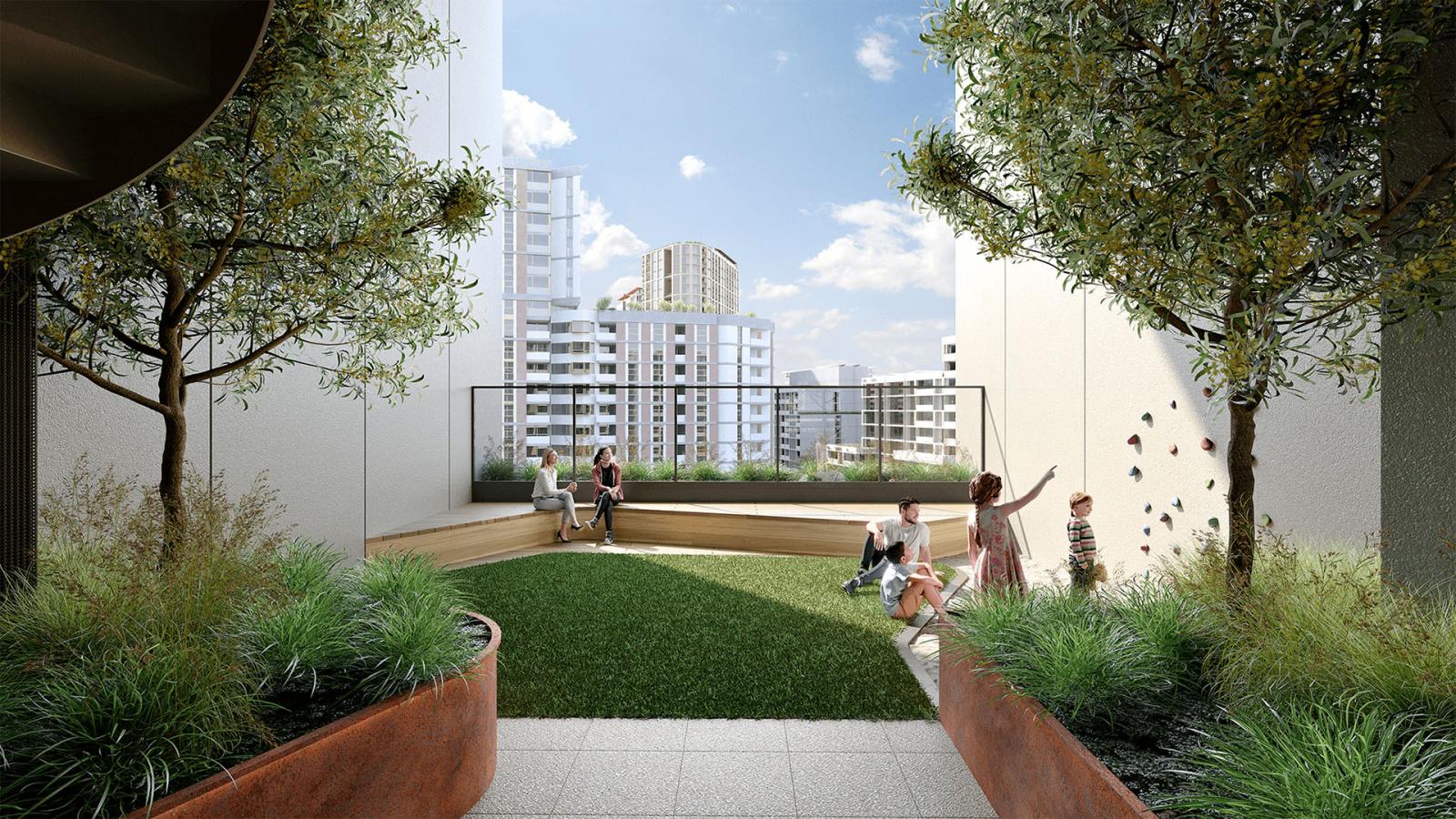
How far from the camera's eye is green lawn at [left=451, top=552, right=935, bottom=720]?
3.49 meters

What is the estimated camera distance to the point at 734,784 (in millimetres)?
2742

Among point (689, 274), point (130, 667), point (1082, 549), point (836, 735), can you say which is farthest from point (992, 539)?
point (689, 274)

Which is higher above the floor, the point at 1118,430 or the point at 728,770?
the point at 1118,430

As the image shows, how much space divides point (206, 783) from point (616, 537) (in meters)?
6.86

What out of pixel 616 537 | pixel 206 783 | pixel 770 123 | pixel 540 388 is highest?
pixel 770 123

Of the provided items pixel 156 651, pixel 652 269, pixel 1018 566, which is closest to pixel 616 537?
pixel 1018 566

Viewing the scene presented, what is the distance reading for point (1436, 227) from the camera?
1946 mm

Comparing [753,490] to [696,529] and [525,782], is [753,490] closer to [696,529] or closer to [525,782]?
[696,529]

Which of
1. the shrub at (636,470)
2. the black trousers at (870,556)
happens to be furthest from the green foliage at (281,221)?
the shrub at (636,470)

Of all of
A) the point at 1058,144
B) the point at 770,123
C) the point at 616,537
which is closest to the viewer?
the point at 1058,144

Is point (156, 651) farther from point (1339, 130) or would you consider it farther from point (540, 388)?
point (540, 388)

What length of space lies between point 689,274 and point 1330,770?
953 inches

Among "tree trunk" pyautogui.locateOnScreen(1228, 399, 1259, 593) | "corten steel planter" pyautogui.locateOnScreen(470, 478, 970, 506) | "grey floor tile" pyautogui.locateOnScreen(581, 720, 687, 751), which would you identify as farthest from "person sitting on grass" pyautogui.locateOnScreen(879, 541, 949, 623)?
"corten steel planter" pyautogui.locateOnScreen(470, 478, 970, 506)

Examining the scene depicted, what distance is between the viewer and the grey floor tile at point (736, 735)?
10.0ft
